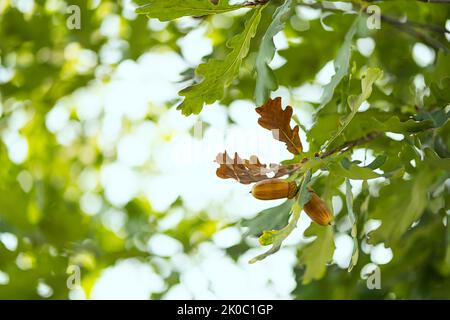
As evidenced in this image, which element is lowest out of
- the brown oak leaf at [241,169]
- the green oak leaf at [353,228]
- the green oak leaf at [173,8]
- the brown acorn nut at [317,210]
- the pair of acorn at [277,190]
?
the brown acorn nut at [317,210]

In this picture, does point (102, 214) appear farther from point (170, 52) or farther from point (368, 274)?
point (368, 274)

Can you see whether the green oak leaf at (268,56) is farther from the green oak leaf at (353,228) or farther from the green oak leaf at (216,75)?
the green oak leaf at (353,228)

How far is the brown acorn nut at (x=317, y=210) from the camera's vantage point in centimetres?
91

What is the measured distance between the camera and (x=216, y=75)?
91cm

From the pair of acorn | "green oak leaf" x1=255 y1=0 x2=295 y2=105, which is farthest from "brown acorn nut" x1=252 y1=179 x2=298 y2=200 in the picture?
"green oak leaf" x1=255 y1=0 x2=295 y2=105

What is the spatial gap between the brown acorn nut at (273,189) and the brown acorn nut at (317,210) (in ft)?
0.11

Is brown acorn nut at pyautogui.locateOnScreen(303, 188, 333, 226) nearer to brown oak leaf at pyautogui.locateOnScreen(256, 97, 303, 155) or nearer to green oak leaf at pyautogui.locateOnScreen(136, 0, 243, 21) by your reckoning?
brown oak leaf at pyautogui.locateOnScreen(256, 97, 303, 155)

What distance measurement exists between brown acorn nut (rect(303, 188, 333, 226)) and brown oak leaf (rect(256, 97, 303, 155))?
65mm

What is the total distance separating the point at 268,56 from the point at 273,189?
0.17m

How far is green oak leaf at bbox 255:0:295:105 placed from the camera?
887 mm

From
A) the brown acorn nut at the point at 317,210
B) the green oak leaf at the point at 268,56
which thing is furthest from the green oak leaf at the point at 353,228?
the green oak leaf at the point at 268,56

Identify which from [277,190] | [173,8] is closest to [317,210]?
[277,190]

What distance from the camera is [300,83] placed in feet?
5.53

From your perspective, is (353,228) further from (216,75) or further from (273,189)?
(216,75)
